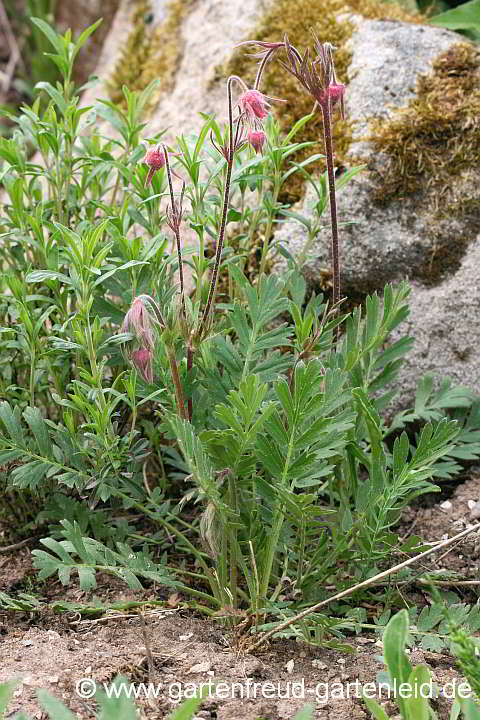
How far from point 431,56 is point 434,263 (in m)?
0.78

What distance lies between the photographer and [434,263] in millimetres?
2582

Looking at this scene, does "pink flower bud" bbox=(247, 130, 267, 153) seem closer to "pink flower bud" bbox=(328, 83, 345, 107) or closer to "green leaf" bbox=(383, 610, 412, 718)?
"pink flower bud" bbox=(328, 83, 345, 107)

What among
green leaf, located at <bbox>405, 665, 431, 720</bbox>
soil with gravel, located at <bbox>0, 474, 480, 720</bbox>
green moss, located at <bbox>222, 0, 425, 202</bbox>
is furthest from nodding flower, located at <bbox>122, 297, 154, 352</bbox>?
green moss, located at <bbox>222, 0, 425, 202</bbox>

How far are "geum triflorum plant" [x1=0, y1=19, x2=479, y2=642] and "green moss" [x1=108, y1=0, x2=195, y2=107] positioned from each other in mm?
1219

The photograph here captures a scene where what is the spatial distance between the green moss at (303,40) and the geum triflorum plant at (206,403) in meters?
0.55

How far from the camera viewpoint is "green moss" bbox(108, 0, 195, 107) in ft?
11.4

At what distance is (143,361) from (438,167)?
138 centimetres

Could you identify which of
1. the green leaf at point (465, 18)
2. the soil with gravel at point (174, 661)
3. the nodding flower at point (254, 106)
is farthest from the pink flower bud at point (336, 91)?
the green leaf at point (465, 18)

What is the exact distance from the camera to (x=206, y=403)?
1982 millimetres

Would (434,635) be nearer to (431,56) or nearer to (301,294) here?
(301,294)

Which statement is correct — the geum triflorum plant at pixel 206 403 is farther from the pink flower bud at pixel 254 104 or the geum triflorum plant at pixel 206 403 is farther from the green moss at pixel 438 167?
the green moss at pixel 438 167

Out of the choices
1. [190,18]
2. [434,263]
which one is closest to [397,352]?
[434,263]

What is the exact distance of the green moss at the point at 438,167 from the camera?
8.48 ft

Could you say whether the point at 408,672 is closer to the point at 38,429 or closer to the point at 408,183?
the point at 38,429
